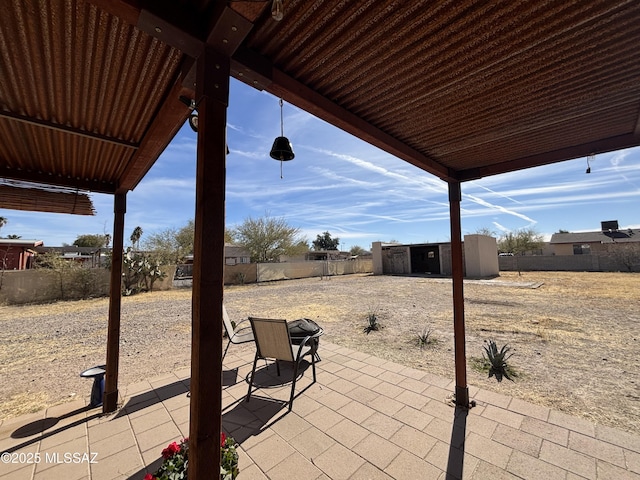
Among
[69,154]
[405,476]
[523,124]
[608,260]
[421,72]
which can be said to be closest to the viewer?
[421,72]

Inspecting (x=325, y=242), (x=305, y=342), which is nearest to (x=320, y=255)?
(x=325, y=242)

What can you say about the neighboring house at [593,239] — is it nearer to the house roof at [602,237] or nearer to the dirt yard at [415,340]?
the house roof at [602,237]

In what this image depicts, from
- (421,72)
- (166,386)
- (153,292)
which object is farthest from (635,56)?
(153,292)

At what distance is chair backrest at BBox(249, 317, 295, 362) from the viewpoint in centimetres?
261

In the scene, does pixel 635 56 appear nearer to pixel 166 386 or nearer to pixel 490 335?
pixel 166 386

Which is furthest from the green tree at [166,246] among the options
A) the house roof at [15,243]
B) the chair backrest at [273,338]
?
the chair backrest at [273,338]

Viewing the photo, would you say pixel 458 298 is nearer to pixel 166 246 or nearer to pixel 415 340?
pixel 415 340

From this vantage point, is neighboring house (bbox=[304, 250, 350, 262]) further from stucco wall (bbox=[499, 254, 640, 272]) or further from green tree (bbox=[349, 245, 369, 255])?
stucco wall (bbox=[499, 254, 640, 272])

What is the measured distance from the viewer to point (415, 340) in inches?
181

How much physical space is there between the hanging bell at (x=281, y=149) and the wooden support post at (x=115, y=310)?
6.15ft

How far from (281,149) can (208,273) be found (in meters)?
1.35

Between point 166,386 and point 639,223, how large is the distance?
155 feet

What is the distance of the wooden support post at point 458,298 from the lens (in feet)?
8.21

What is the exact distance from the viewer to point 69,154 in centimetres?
235
